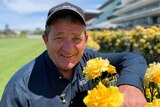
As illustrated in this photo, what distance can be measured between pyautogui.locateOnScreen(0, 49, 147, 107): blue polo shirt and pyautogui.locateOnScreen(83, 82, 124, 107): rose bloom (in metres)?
0.57

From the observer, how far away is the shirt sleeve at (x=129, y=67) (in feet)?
6.99

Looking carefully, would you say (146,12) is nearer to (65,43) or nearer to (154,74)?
(65,43)

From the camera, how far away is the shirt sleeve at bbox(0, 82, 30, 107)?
2.13m

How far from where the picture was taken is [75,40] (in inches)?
88.2

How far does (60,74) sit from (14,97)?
14.5 inches

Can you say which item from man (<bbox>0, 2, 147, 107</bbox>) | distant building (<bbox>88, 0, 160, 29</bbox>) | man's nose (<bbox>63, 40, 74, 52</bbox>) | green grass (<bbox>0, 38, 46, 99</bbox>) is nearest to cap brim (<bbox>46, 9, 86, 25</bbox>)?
man (<bbox>0, 2, 147, 107</bbox>)

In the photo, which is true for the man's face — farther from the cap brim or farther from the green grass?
the green grass

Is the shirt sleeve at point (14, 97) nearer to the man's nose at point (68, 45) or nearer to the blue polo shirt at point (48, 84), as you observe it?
the blue polo shirt at point (48, 84)

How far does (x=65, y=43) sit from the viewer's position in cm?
222

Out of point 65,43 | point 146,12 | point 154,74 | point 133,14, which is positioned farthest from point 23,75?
point 133,14

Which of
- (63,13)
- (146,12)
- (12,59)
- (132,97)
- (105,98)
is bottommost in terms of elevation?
(146,12)

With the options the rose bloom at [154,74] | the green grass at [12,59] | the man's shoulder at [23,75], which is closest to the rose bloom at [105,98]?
the rose bloom at [154,74]

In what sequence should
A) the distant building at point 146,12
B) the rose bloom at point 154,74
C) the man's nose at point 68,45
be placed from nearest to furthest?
the rose bloom at point 154,74, the man's nose at point 68,45, the distant building at point 146,12

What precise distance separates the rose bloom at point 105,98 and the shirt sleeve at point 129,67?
57 cm
